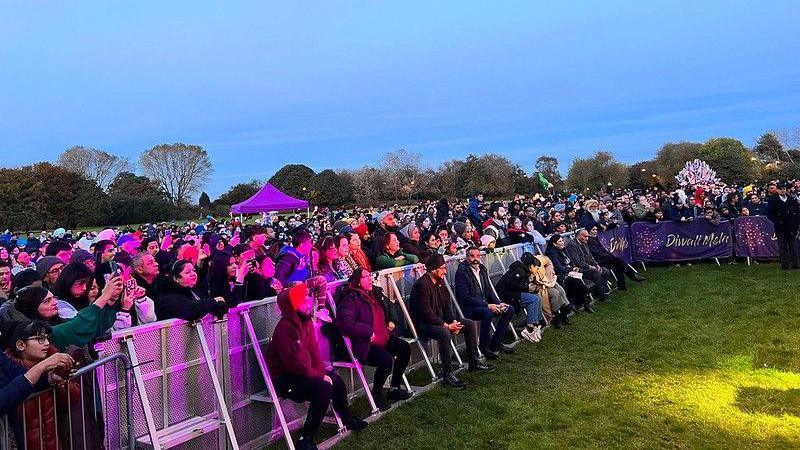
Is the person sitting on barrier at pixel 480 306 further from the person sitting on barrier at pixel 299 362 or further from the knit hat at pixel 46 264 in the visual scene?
the knit hat at pixel 46 264

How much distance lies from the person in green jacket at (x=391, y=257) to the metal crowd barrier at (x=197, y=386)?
9.27 ft

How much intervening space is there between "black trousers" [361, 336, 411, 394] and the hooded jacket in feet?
3.73

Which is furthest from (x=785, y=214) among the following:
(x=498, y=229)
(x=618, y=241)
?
(x=498, y=229)

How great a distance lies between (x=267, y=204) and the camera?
34594 mm

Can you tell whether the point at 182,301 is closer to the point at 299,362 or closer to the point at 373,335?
the point at 299,362

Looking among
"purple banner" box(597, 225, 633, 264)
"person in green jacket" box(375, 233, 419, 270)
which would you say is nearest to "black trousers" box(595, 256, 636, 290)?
"purple banner" box(597, 225, 633, 264)

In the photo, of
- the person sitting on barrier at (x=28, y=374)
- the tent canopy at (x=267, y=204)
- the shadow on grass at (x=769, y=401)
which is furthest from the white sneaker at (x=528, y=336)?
the tent canopy at (x=267, y=204)

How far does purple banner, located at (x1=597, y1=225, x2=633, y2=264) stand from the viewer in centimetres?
1538

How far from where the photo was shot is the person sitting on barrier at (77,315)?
154 inches

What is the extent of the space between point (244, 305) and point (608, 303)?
8643 millimetres

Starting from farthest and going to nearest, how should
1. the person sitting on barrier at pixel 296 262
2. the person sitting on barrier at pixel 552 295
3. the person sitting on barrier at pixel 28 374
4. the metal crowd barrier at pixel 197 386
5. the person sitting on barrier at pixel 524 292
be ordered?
the person sitting on barrier at pixel 552 295
the person sitting on barrier at pixel 524 292
the person sitting on barrier at pixel 296 262
the metal crowd barrier at pixel 197 386
the person sitting on barrier at pixel 28 374

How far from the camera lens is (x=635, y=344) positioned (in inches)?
339

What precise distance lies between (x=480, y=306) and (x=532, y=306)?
140 centimetres

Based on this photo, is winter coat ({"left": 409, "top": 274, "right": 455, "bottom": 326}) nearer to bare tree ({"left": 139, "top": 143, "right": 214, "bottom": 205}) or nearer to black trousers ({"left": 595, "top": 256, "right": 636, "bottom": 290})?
black trousers ({"left": 595, "top": 256, "right": 636, "bottom": 290})
